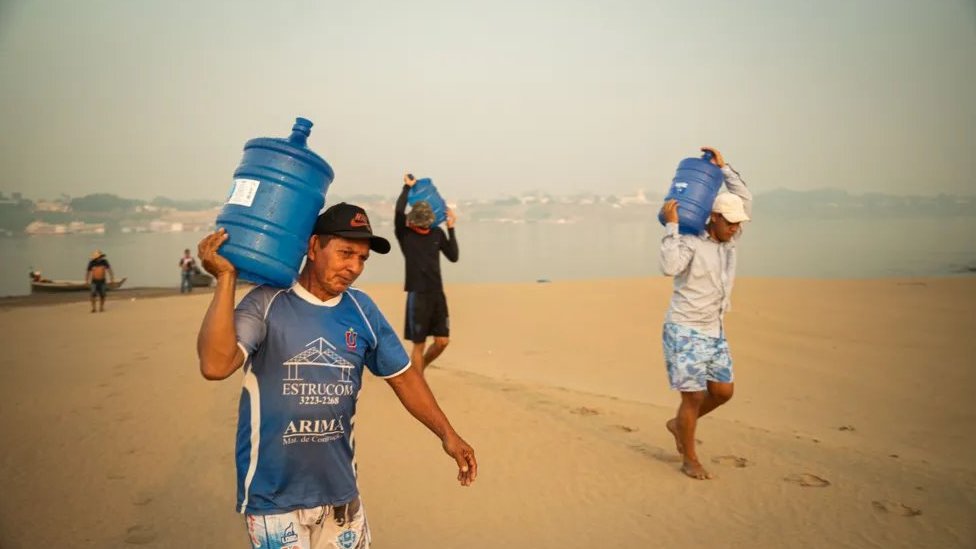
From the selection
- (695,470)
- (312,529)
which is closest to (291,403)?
(312,529)

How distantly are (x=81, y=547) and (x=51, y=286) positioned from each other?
97.9ft

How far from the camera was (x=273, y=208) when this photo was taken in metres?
3.06

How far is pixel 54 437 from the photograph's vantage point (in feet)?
23.1

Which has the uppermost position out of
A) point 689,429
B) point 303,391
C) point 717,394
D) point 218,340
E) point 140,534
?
point 218,340

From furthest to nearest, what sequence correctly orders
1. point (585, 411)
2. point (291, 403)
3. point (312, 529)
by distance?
point (585, 411) < point (312, 529) < point (291, 403)

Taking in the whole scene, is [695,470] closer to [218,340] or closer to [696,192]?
[696,192]

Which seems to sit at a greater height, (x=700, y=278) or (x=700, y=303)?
(x=700, y=278)

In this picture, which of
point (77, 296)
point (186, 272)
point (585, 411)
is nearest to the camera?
point (585, 411)

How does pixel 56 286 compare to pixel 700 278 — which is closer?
pixel 700 278

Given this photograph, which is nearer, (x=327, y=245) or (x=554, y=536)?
(x=327, y=245)

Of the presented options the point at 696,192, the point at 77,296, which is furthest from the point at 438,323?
the point at 77,296

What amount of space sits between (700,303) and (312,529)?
12.7ft

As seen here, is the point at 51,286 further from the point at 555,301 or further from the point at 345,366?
the point at 345,366

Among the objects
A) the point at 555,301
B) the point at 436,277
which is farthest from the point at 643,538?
the point at 555,301
